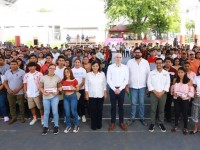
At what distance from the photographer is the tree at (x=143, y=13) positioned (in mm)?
33719

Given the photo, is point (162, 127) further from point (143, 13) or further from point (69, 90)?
point (143, 13)

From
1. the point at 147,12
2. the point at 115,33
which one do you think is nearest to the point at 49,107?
the point at 147,12

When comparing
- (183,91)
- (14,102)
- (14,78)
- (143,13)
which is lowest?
(14,102)

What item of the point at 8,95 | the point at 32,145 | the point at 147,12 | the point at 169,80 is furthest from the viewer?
the point at 147,12

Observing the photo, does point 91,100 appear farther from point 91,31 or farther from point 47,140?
point 91,31

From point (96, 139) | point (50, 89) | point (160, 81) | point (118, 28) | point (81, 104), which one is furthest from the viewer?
point (118, 28)

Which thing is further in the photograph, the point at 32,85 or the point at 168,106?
the point at 168,106

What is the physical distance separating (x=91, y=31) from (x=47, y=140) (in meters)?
31.1

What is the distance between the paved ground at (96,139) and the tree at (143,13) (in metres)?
28.4

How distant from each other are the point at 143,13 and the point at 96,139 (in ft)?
98.9

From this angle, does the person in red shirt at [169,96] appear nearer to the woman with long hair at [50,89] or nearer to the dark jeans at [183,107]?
the dark jeans at [183,107]

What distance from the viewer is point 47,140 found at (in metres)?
5.94

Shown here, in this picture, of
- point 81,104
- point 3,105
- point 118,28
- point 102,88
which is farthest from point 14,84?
point 118,28

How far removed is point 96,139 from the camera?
5961 mm
